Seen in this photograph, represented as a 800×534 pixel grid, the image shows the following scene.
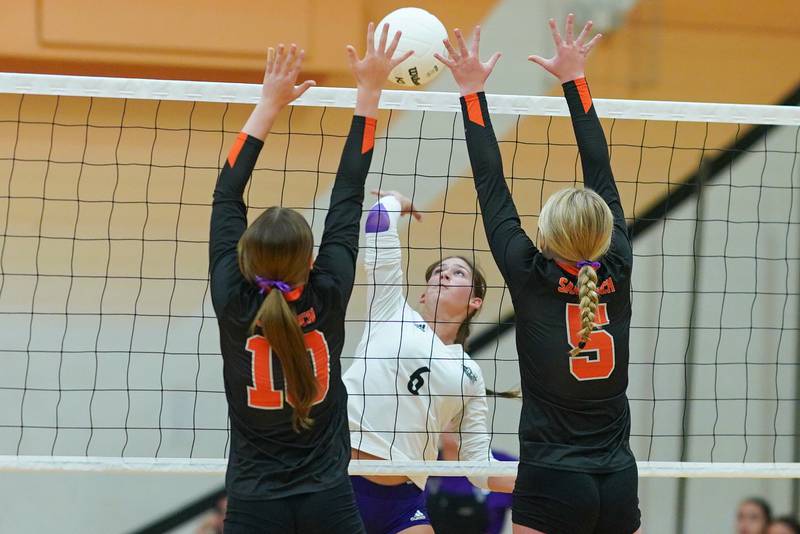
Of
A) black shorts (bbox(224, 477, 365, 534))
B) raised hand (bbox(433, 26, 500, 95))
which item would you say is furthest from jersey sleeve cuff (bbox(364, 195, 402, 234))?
black shorts (bbox(224, 477, 365, 534))

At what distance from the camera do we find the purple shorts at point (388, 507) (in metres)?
4.05

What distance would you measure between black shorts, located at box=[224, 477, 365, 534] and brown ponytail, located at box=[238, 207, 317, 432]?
20 cm

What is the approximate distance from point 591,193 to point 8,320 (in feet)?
16.3

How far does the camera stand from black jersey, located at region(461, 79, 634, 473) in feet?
9.66

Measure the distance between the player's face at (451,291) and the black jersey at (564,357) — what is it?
145cm

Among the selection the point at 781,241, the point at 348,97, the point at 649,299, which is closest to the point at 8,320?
the point at 348,97

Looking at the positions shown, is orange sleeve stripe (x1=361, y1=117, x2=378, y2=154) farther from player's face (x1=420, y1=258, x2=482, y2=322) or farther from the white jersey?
player's face (x1=420, y1=258, x2=482, y2=322)

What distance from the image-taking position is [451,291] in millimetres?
4523

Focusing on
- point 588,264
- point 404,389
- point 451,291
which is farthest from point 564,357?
point 451,291

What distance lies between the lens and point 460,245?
6.98 m

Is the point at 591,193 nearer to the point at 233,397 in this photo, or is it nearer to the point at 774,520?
the point at 233,397

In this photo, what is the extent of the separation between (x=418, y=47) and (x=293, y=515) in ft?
7.10

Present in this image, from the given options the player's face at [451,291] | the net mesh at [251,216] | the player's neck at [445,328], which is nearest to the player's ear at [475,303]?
the player's face at [451,291]

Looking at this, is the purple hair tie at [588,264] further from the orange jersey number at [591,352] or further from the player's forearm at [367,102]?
the player's forearm at [367,102]
